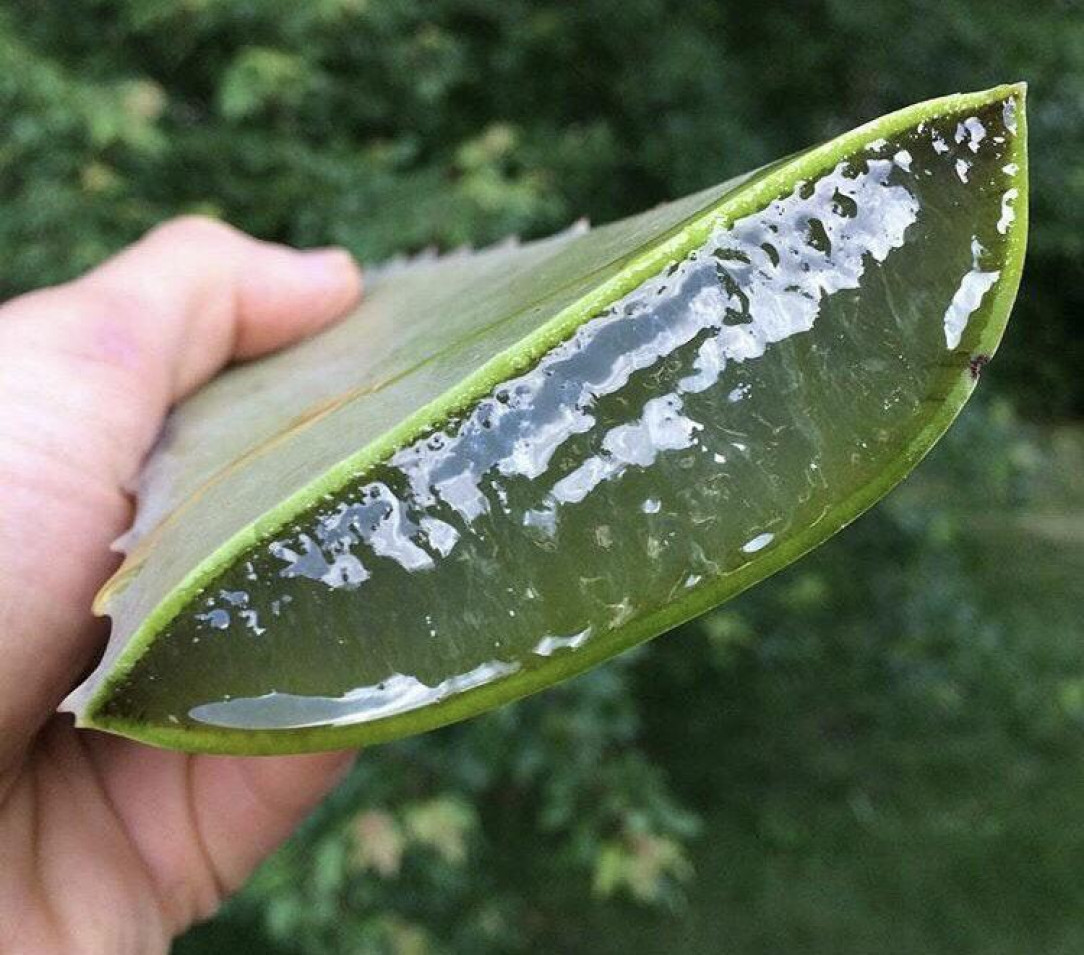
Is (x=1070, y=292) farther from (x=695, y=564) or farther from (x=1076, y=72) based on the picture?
(x=695, y=564)

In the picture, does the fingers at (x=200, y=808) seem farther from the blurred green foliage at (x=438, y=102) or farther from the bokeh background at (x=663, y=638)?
the blurred green foliage at (x=438, y=102)

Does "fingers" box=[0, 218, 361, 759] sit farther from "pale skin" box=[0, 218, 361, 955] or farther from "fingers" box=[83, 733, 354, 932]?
"fingers" box=[83, 733, 354, 932]

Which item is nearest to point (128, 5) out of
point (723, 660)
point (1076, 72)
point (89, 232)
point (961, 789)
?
point (89, 232)

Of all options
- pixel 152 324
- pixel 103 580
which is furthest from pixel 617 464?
pixel 152 324

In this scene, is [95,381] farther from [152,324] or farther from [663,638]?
[663,638]

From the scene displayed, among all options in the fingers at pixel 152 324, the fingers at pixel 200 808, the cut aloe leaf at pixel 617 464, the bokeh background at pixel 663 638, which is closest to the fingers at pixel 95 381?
the fingers at pixel 152 324

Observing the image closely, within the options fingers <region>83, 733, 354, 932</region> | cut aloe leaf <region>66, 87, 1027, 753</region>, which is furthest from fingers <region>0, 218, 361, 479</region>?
cut aloe leaf <region>66, 87, 1027, 753</region>
